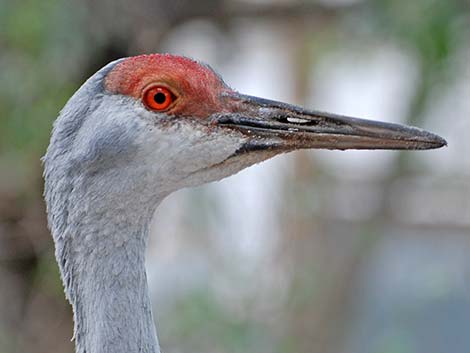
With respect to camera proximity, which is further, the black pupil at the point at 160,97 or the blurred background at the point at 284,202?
the blurred background at the point at 284,202

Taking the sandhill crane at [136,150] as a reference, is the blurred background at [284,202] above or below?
above

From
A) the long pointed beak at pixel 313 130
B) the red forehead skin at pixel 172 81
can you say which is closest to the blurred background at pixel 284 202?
the red forehead skin at pixel 172 81

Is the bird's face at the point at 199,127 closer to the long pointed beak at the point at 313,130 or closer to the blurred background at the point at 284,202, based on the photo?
the long pointed beak at the point at 313,130

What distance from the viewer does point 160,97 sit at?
3.34 meters

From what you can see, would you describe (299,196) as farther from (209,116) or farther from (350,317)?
(209,116)

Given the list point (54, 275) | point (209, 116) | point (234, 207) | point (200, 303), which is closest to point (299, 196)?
point (234, 207)

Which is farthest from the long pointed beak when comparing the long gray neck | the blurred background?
the blurred background

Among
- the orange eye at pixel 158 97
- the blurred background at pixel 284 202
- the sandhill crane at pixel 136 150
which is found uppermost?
the blurred background at pixel 284 202

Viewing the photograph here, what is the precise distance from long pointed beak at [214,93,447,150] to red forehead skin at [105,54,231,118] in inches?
2.7

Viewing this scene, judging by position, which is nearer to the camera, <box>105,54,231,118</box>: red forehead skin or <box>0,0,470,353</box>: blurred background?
<box>105,54,231,118</box>: red forehead skin

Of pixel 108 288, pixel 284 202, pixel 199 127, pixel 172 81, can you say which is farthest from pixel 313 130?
pixel 284 202

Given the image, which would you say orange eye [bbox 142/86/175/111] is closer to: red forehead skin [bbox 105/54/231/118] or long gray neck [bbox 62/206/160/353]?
red forehead skin [bbox 105/54/231/118]

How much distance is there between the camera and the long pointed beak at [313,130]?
3.37 meters

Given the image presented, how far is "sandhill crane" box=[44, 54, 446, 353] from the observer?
3.33 meters
